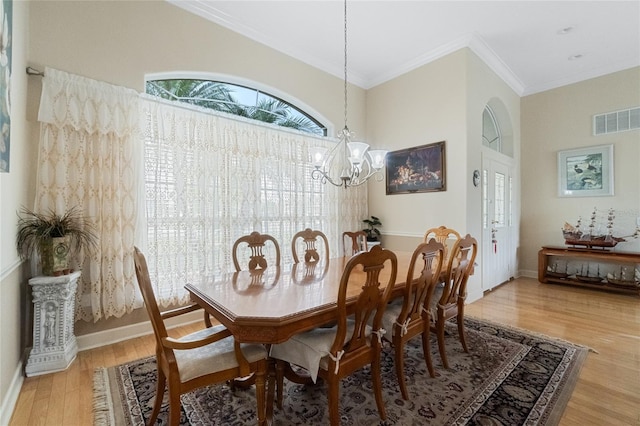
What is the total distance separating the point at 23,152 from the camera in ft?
7.00

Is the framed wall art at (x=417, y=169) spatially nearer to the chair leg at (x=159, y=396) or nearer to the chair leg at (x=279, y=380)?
the chair leg at (x=279, y=380)

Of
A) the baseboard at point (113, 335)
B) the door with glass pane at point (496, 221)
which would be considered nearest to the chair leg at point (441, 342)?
the door with glass pane at point (496, 221)

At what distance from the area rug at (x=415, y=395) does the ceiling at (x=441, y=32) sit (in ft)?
11.7

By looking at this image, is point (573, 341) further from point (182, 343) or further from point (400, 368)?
point (182, 343)

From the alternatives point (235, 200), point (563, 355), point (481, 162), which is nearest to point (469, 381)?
point (563, 355)

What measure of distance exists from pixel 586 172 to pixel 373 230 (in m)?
3.60

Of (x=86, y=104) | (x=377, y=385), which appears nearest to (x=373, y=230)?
(x=377, y=385)

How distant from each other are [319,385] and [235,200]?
2151 millimetres

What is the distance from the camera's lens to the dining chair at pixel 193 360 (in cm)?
132

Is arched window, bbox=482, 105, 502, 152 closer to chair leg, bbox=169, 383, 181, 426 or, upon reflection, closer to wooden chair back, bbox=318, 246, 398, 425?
wooden chair back, bbox=318, 246, 398, 425

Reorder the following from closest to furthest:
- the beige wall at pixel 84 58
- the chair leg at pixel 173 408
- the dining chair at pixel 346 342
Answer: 1. the chair leg at pixel 173 408
2. the dining chair at pixel 346 342
3. the beige wall at pixel 84 58

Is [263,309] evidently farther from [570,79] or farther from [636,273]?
[570,79]

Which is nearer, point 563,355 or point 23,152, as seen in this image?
point 23,152

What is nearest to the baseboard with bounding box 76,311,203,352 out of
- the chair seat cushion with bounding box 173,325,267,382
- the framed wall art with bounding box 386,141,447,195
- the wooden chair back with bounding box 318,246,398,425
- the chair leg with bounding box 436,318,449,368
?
the chair seat cushion with bounding box 173,325,267,382
